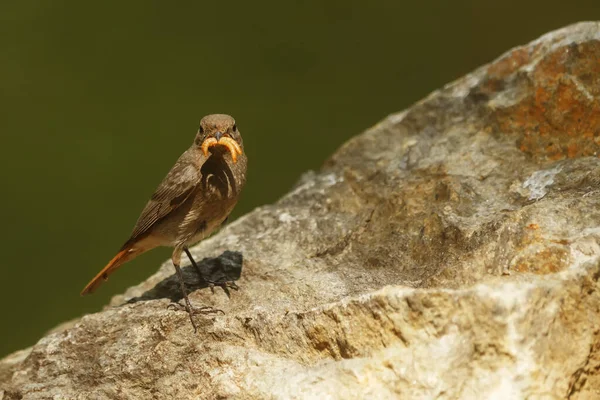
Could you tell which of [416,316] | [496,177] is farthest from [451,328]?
[496,177]

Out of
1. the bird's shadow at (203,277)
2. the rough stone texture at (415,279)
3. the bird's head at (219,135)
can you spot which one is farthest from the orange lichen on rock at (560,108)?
the bird's shadow at (203,277)

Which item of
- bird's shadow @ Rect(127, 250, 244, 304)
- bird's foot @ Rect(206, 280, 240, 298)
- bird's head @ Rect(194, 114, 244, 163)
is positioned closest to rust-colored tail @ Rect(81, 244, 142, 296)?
bird's shadow @ Rect(127, 250, 244, 304)

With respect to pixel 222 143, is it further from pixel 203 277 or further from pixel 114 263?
pixel 114 263

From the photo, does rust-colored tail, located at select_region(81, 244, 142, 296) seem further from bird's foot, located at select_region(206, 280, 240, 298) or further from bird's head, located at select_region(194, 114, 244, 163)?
bird's head, located at select_region(194, 114, 244, 163)

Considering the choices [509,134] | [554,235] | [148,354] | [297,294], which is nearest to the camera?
[554,235]

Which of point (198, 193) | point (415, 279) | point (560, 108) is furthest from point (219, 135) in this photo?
point (560, 108)

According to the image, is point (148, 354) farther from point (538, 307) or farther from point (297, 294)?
point (538, 307)
